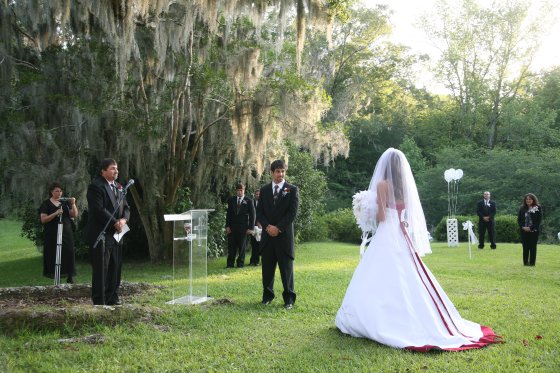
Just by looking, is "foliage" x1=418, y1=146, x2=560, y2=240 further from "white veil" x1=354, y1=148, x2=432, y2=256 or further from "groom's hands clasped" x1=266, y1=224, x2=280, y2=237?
"white veil" x1=354, y1=148, x2=432, y2=256

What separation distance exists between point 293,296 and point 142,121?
6388 millimetres

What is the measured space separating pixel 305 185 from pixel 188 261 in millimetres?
11958

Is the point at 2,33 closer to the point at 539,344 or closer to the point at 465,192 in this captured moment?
the point at 539,344

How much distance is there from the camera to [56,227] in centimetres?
871

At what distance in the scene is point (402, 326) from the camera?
4699 millimetres

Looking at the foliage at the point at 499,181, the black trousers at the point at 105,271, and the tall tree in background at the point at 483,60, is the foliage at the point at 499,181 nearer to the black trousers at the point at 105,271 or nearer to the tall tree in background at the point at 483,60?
the tall tree in background at the point at 483,60

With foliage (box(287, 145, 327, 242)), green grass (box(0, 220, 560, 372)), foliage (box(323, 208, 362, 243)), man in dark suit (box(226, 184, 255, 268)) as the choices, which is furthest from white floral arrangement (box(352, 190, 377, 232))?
foliage (box(323, 208, 362, 243))

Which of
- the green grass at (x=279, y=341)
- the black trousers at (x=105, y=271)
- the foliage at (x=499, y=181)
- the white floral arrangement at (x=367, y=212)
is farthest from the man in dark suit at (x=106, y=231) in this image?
the foliage at (x=499, y=181)

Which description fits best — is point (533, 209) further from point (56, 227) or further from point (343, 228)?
point (343, 228)

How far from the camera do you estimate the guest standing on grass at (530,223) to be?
36.5 feet

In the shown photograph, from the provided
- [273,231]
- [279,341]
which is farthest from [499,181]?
[279,341]

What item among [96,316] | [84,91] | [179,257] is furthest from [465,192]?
[96,316]

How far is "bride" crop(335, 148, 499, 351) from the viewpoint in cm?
466

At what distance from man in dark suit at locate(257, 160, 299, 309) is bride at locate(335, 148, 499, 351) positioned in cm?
143
